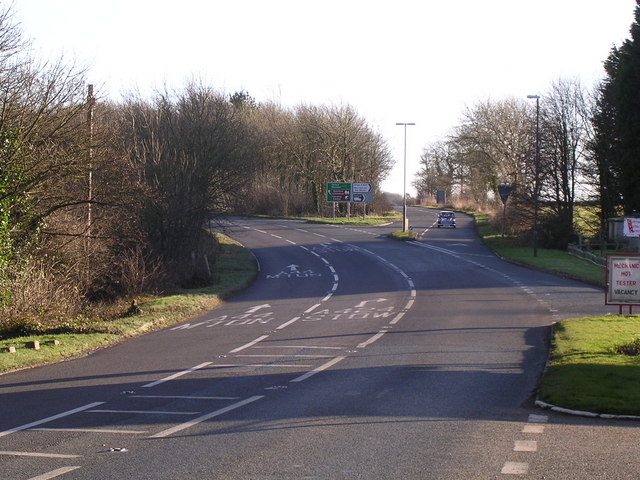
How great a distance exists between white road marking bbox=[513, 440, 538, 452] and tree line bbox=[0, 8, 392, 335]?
45.0 ft

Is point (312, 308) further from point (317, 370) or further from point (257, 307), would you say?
point (317, 370)

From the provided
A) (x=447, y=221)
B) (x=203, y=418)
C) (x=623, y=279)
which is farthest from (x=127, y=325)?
(x=447, y=221)

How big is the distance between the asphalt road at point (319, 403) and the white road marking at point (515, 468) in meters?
0.03

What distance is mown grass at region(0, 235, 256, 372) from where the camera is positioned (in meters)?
14.9

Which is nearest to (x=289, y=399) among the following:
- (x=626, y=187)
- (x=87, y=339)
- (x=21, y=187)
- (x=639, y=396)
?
(x=639, y=396)

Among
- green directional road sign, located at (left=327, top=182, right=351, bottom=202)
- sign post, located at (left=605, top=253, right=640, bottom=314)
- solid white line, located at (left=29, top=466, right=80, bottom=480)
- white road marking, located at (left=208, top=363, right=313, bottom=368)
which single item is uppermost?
green directional road sign, located at (left=327, top=182, right=351, bottom=202)

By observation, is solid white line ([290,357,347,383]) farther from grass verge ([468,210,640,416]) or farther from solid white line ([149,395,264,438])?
grass verge ([468,210,640,416])

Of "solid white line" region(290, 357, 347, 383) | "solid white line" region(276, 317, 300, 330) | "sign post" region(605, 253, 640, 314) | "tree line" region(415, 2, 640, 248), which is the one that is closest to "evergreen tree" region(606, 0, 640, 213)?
"tree line" region(415, 2, 640, 248)

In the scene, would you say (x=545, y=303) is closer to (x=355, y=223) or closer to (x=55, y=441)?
(x=55, y=441)

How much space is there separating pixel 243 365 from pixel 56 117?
36.4 ft

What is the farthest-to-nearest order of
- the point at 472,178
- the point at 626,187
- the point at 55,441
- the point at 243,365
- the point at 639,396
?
the point at 472,178 < the point at 626,187 < the point at 243,365 < the point at 639,396 < the point at 55,441

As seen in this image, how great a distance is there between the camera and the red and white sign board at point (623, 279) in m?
18.4

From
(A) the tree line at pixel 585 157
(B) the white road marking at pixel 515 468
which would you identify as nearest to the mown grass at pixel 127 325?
(B) the white road marking at pixel 515 468

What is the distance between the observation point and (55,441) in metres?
8.21
